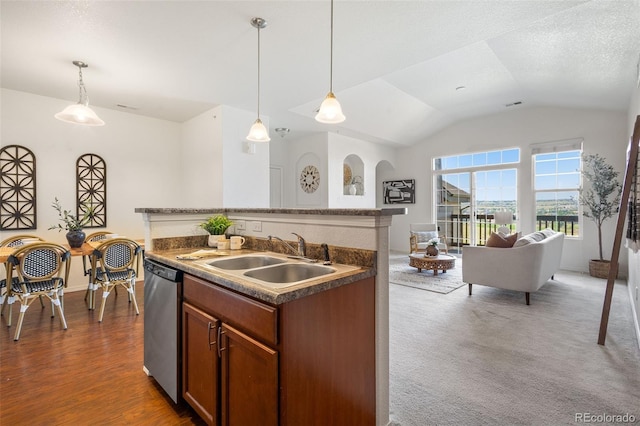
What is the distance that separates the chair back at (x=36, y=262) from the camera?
2818 millimetres

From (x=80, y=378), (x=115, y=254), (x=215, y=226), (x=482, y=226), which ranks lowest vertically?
(x=80, y=378)

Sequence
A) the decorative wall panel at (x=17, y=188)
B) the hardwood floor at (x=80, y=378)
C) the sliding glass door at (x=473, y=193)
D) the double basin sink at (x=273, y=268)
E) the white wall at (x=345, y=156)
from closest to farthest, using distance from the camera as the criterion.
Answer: the double basin sink at (x=273, y=268)
the hardwood floor at (x=80, y=378)
the decorative wall panel at (x=17, y=188)
the white wall at (x=345, y=156)
the sliding glass door at (x=473, y=193)

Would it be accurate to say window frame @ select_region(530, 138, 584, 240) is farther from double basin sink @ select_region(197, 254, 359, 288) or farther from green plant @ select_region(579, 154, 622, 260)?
double basin sink @ select_region(197, 254, 359, 288)

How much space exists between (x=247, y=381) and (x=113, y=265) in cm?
283

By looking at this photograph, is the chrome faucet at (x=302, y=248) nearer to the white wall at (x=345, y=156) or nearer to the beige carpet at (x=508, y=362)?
the beige carpet at (x=508, y=362)

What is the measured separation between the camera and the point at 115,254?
3383 millimetres

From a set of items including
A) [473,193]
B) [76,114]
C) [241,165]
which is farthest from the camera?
[473,193]

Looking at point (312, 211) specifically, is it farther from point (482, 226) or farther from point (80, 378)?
point (482, 226)

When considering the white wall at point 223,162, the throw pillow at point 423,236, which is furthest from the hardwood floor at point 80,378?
the throw pillow at point 423,236

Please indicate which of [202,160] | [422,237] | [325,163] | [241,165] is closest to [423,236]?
[422,237]

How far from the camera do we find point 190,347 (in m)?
1.72

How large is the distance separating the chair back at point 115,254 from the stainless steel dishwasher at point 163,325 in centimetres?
155

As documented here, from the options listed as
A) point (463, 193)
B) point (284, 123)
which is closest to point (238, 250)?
point (284, 123)

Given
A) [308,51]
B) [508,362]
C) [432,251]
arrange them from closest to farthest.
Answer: [508,362], [308,51], [432,251]
